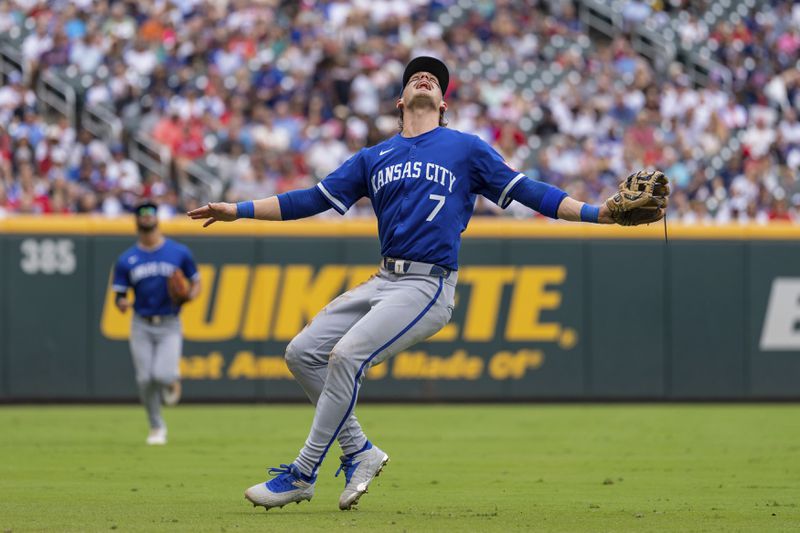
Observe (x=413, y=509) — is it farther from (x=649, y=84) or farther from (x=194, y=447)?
(x=649, y=84)

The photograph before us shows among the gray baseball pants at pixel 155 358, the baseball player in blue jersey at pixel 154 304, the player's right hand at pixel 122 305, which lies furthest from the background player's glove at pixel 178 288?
the player's right hand at pixel 122 305

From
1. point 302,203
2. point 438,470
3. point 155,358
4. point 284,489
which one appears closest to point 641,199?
point 302,203

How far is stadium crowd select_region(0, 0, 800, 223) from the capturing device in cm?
2033

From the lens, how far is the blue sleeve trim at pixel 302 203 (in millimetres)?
8008

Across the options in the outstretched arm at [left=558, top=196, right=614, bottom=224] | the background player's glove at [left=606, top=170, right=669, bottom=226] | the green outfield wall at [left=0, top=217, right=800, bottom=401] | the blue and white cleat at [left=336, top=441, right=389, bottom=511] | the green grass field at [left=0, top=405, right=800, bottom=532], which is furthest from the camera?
the green outfield wall at [left=0, top=217, right=800, bottom=401]

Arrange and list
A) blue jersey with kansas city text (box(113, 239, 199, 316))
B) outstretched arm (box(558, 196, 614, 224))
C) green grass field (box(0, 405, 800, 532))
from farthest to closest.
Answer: blue jersey with kansas city text (box(113, 239, 199, 316)), green grass field (box(0, 405, 800, 532)), outstretched arm (box(558, 196, 614, 224))

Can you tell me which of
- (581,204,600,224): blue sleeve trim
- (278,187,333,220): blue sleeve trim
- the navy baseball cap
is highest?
the navy baseball cap

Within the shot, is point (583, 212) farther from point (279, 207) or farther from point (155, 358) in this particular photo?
point (155, 358)

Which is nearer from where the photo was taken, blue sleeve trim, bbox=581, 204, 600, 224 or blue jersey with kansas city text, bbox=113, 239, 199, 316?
blue sleeve trim, bbox=581, 204, 600, 224

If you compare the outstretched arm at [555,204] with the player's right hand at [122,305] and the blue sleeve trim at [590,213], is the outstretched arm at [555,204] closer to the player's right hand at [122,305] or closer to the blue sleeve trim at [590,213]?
the blue sleeve trim at [590,213]

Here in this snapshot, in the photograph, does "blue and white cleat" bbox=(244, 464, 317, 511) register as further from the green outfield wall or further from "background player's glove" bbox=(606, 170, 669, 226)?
the green outfield wall

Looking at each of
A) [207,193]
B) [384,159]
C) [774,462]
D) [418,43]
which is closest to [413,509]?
[384,159]

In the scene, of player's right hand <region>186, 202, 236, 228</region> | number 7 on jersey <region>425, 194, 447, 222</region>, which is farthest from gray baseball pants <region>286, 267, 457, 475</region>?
player's right hand <region>186, 202, 236, 228</region>

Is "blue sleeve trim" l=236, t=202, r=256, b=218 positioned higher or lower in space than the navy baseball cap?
lower
